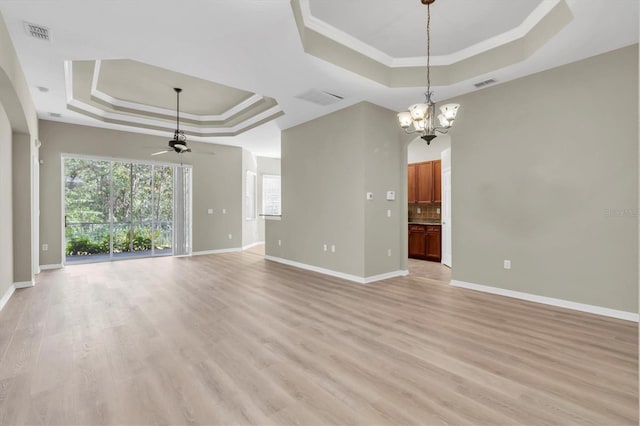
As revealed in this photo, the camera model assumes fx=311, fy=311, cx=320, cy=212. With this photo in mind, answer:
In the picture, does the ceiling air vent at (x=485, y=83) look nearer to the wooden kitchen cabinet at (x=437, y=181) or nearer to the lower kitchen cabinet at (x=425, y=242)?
the wooden kitchen cabinet at (x=437, y=181)

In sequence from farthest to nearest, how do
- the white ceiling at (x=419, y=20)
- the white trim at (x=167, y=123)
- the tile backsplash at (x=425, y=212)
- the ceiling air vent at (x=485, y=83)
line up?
the tile backsplash at (x=425, y=212), the white trim at (x=167, y=123), the ceiling air vent at (x=485, y=83), the white ceiling at (x=419, y=20)

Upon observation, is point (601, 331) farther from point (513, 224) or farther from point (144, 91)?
point (144, 91)

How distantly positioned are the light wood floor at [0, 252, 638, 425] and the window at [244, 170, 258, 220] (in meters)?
5.61

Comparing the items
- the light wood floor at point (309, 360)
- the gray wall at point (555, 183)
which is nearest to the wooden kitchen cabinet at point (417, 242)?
the gray wall at point (555, 183)

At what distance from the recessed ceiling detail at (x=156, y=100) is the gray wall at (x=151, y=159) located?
2.23 ft

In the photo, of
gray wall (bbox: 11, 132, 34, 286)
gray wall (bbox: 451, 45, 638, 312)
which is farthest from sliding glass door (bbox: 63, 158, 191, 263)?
gray wall (bbox: 451, 45, 638, 312)

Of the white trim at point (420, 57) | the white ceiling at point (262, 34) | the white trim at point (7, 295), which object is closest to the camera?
the white ceiling at point (262, 34)

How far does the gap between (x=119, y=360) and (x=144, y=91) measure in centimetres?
508

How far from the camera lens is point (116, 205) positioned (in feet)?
24.5

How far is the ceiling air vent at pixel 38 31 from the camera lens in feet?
10.2

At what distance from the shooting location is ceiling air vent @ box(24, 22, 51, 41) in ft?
10.2

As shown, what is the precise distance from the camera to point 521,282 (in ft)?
14.1

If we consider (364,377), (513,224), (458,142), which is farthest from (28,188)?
(513,224)

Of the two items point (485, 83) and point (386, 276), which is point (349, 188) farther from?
point (485, 83)
